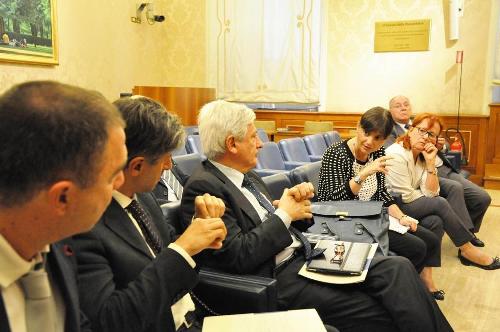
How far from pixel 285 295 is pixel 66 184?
125 centimetres

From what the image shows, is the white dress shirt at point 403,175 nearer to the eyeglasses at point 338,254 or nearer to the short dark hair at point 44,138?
the eyeglasses at point 338,254

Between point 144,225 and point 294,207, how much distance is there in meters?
0.69

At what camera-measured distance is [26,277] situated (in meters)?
0.78

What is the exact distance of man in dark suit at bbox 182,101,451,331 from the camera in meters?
1.73

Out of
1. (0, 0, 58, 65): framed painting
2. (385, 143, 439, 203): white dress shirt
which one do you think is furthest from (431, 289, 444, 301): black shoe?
(0, 0, 58, 65): framed painting

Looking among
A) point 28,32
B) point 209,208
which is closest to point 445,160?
point 209,208

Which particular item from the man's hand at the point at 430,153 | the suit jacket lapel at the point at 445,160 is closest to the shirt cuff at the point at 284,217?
the man's hand at the point at 430,153

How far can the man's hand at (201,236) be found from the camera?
126cm

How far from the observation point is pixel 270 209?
2020 millimetres

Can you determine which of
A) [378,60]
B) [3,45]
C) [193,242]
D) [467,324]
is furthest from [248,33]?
[193,242]

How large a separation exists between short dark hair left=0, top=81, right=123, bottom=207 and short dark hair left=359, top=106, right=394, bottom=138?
2237mm

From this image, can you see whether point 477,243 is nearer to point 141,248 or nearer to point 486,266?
point 486,266

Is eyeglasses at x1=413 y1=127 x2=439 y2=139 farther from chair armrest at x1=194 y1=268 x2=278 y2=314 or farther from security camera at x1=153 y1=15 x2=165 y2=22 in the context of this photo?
security camera at x1=153 y1=15 x2=165 y2=22

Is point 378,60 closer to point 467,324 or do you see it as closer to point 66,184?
point 467,324
